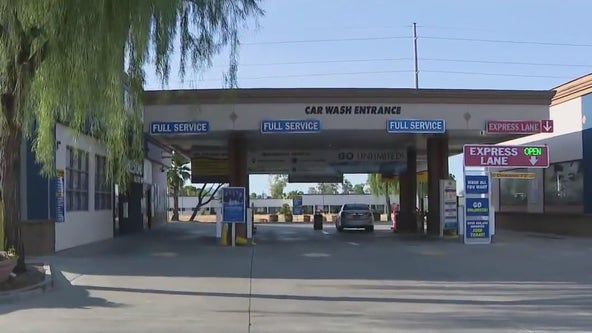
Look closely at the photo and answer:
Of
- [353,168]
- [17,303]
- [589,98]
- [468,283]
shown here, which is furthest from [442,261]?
[353,168]

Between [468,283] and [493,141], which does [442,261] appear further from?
[493,141]

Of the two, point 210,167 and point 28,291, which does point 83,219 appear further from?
point 210,167

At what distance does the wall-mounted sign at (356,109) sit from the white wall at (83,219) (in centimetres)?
730

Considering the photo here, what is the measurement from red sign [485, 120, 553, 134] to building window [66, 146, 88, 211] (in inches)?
541

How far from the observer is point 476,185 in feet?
81.6

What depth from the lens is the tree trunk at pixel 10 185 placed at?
523 inches

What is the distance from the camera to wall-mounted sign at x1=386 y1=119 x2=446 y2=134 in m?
24.6

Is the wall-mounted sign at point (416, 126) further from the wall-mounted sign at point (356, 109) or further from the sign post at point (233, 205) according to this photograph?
the sign post at point (233, 205)

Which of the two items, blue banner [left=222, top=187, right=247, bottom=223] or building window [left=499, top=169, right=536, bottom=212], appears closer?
blue banner [left=222, top=187, right=247, bottom=223]

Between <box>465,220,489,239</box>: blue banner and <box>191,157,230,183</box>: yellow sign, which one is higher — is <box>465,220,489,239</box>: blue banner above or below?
below

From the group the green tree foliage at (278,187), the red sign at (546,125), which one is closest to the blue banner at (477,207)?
the red sign at (546,125)

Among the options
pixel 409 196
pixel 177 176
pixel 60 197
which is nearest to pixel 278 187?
pixel 177 176

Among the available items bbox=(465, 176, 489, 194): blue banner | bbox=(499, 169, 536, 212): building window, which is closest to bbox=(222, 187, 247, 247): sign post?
bbox=(465, 176, 489, 194): blue banner

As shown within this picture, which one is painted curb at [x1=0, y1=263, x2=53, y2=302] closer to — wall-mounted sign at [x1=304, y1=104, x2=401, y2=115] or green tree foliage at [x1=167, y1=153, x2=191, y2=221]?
wall-mounted sign at [x1=304, y1=104, x2=401, y2=115]
